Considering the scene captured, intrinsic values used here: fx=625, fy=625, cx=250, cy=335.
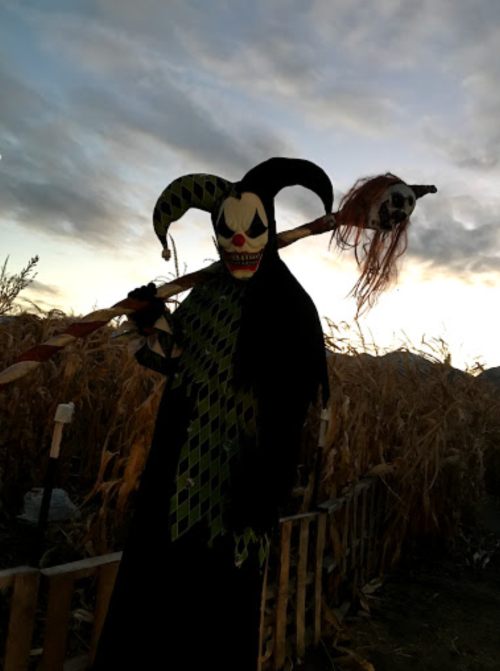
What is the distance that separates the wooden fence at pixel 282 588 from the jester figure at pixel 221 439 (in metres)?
0.17

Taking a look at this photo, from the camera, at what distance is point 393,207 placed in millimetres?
2361

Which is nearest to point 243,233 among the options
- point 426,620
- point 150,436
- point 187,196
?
point 187,196

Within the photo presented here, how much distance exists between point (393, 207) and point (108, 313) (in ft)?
3.71

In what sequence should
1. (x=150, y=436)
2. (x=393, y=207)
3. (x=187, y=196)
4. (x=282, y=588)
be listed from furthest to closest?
(x=150, y=436) → (x=282, y=588) → (x=393, y=207) → (x=187, y=196)

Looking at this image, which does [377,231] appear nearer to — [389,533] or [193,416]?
[193,416]

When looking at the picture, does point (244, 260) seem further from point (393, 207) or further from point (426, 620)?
point (426, 620)

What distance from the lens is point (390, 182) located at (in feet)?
7.88

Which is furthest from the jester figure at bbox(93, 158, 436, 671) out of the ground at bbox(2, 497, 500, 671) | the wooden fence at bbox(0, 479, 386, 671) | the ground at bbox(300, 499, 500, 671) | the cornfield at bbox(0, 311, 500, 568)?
the ground at bbox(300, 499, 500, 671)

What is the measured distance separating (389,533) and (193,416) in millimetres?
2939

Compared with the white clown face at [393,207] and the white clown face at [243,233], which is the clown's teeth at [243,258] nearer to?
the white clown face at [243,233]

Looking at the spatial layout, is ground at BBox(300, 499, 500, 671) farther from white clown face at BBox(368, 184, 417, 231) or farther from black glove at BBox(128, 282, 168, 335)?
white clown face at BBox(368, 184, 417, 231)

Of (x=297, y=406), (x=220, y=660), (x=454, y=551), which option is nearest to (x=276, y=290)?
(x=297, y=406)

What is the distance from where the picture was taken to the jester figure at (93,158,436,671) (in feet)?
5.98

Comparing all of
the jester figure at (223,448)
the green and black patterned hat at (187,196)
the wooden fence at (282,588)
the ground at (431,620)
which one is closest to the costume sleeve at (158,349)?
the jester figure at (223,448)
